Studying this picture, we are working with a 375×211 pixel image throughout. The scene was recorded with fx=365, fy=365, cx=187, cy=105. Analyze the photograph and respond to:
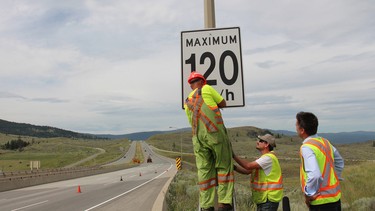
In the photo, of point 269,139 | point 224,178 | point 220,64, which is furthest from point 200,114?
point 220,64

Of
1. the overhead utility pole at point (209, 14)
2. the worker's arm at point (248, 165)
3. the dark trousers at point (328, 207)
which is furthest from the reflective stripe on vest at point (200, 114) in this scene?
the overhead utility pole at point (209, 14)

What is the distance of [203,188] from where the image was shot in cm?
397

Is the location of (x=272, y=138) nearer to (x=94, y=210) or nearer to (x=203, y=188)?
(x=203, y=188)

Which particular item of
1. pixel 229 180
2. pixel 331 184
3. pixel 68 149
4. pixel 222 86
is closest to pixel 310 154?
pixel 331 184

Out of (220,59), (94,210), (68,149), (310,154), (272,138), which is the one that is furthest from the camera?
(68,149)

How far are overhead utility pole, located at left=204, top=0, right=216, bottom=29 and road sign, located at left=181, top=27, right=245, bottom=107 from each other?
0.21 m

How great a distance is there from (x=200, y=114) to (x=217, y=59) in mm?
1535

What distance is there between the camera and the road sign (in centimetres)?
516

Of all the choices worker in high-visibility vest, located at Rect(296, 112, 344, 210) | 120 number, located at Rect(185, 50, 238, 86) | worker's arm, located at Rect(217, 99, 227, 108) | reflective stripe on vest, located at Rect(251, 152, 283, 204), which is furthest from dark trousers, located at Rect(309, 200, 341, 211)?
120 number, located at Rect(185, 50, 238, 86)

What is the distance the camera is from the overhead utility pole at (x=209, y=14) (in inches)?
216

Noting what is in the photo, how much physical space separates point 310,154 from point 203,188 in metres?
1.18

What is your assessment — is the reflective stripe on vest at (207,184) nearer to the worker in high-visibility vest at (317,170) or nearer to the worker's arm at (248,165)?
the worker's arm at (248,165)

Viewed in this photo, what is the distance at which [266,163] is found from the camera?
4590mm

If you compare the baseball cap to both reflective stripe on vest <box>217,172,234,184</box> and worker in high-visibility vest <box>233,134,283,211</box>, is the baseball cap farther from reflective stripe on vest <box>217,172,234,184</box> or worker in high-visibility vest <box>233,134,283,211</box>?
reflective stripe on vest <box>217,172,234,184</box>
